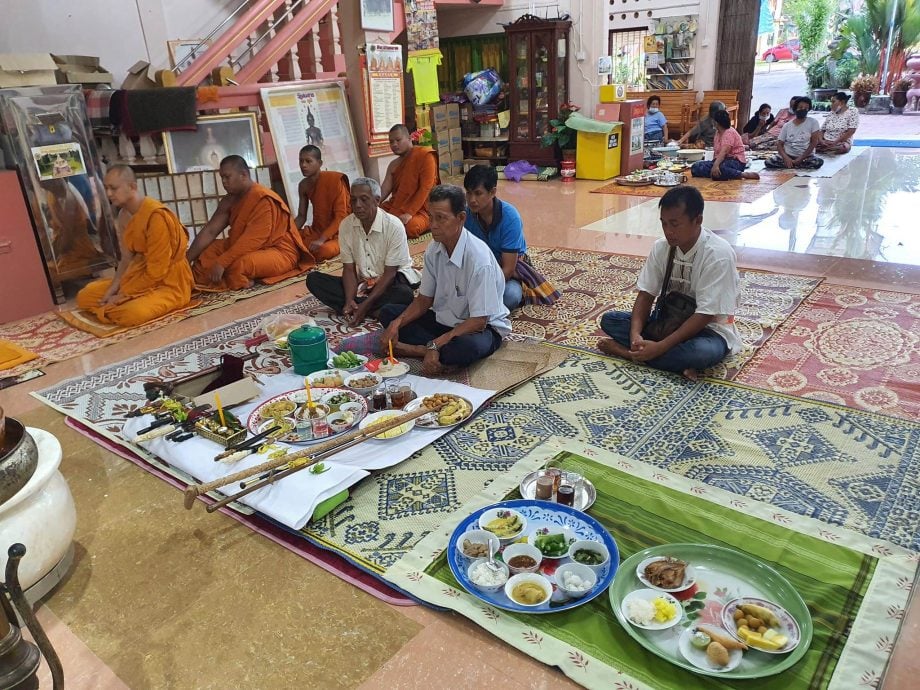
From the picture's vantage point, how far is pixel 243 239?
613cm

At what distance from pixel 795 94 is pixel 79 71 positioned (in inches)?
773

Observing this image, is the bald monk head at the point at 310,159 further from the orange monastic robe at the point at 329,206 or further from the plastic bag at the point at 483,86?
the plastic bag at the point at 483,86

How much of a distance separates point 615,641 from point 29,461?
2.07m

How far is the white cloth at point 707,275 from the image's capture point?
140 inches

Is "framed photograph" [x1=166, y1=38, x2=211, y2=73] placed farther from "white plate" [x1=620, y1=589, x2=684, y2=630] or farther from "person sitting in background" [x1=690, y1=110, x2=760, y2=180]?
"white plate" [x1=620, y1=589, x2=684, y2=630]

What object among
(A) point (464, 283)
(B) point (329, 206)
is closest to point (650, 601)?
(A) point (464, 283)

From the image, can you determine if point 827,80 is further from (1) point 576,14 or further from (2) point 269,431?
(2) point 269,431

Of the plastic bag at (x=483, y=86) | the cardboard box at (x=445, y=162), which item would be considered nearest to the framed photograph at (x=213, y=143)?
the cardboard box at (x=445, y=162)

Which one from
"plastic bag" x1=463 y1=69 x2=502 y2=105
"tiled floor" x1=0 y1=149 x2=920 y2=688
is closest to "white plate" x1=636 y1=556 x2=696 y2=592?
"tiled floor" x1=0 y1=149 x2=920 y2=688

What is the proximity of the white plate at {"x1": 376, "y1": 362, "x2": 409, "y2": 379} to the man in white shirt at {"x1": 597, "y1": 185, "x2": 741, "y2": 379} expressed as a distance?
125 cm

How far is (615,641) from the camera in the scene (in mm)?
2094

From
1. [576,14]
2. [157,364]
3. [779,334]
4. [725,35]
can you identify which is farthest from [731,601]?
[725,35]

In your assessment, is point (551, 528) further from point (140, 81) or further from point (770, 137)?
point (770, 137)

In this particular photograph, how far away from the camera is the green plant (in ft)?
35.4
